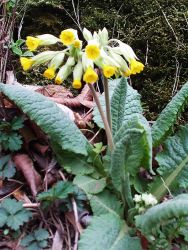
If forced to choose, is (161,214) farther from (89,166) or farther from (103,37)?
(103,37)

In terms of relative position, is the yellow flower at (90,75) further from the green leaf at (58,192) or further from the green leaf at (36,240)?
the green leaf at (36,240)

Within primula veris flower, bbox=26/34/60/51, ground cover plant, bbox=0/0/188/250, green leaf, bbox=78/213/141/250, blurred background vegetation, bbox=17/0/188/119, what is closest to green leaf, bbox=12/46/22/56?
blurred background vegetation, bbox=17/0/188/119

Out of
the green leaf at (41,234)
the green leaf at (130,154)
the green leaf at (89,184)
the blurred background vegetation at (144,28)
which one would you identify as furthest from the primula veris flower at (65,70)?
the blurred background vegetation at (144,28)

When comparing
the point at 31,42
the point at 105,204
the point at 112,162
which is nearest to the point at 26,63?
the point at 31,42

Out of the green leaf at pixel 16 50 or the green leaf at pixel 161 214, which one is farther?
the green leaf at pixel 16 50

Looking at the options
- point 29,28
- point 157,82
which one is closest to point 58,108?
point 157,82

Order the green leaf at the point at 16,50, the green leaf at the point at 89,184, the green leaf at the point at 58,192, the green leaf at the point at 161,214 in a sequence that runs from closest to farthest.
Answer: the green leaf at the point at 161,214 < the green leaf at the point at 58,192 < the green leaf at the point at 89,184 < the green leaf at the point at 16,50

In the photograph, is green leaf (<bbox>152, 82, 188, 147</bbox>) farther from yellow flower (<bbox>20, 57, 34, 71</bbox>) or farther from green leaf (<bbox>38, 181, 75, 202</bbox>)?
yellow flower (<bbox>20, 57, 34, 71</bbox>)
